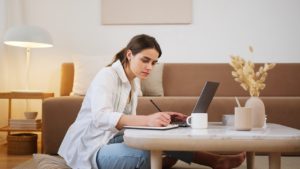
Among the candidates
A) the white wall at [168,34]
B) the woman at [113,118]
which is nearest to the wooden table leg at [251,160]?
the woman at [113,118]

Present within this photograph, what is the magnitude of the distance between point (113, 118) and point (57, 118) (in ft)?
5.04

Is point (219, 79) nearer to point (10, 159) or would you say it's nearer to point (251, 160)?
point (251, 160)

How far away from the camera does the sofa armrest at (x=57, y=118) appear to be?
298cm

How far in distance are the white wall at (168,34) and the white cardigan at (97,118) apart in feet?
7.08

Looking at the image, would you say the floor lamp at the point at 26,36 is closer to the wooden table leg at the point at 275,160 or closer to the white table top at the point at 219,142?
the white table top at the point at 219,142

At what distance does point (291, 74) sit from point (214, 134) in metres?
2.65

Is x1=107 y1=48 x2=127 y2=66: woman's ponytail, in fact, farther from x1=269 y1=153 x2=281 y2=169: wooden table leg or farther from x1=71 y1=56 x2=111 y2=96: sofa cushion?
x1=71 y1=56 x2=111 y2=96: sofa cushion

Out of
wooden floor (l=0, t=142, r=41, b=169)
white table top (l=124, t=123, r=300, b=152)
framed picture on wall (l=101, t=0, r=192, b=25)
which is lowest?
wooden floor (l=0, t=142, r=41, b=169)

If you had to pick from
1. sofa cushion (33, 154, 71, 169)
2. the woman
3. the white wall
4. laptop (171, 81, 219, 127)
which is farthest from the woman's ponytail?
the white wall

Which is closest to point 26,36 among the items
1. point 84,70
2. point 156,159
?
point 84,70

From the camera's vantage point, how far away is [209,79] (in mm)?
3742

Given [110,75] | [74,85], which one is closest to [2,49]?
[74,85]

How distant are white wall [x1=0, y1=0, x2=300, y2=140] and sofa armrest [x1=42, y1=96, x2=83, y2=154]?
97 cm

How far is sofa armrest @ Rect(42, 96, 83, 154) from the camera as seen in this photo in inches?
117
